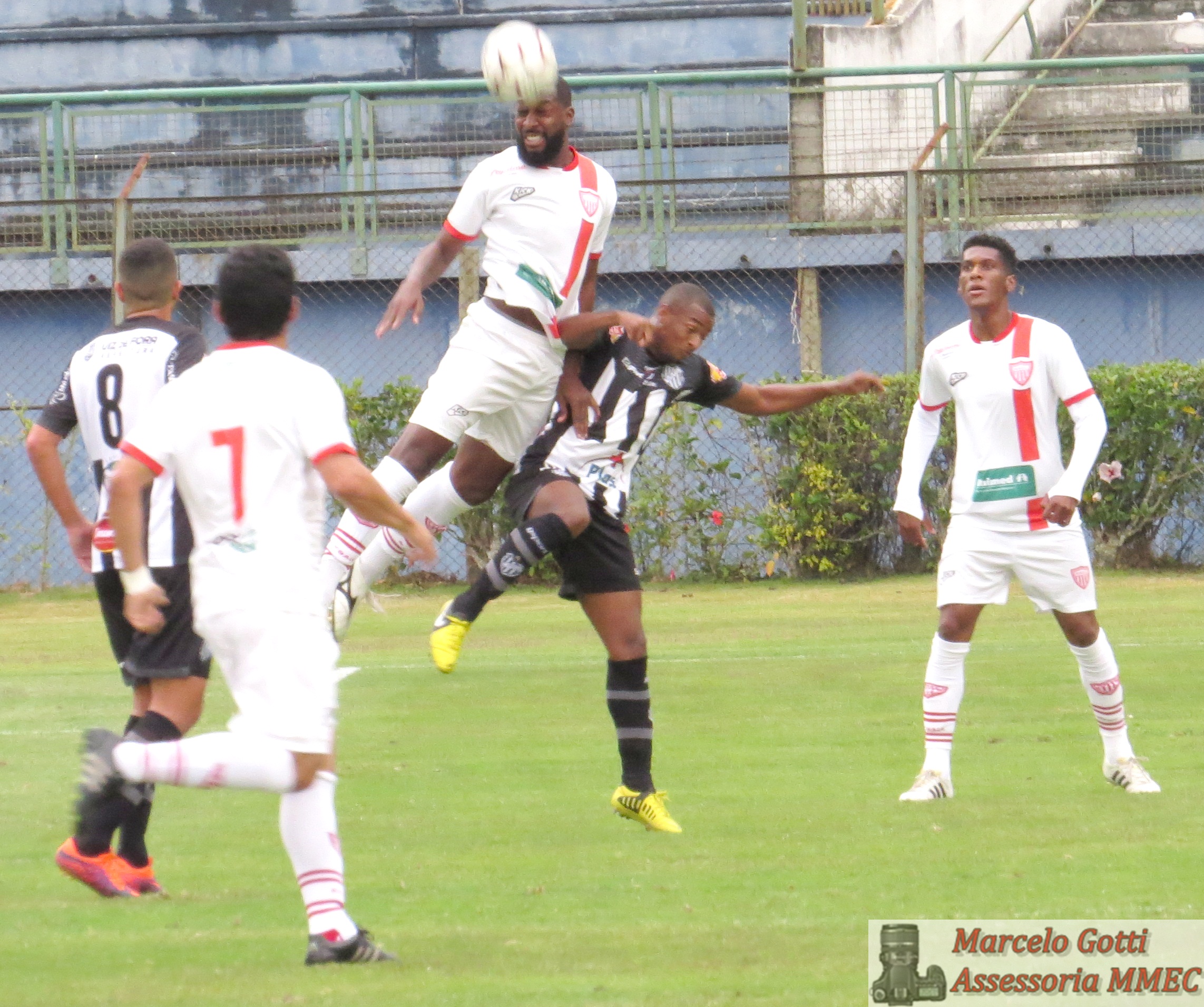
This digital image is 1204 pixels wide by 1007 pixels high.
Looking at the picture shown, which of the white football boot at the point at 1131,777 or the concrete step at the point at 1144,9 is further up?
the concrete step at the point at 1144,9

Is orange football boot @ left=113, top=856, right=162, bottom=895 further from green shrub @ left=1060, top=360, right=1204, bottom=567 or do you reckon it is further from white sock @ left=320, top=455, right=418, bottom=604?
green shrub @ left=1060, top=360, right=1204, bottom=567

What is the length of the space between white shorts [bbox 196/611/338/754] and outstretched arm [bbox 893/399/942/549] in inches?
146

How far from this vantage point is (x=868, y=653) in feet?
40.9

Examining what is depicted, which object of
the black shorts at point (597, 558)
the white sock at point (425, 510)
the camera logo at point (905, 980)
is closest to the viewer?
the camera logo at point (905, 980)

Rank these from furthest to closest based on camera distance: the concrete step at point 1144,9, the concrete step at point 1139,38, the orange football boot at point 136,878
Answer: the concrete step at point 1144,9 < the concrete step at point 1139,38 < the orange football boot at point 136,878

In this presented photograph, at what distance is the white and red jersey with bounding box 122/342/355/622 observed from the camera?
16.0 ft

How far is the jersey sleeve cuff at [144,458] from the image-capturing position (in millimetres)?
4953

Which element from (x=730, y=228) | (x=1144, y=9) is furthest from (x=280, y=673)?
(x=1144, y=9)

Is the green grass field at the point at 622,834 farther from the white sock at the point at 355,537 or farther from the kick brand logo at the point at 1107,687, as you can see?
the white sock at the point at 355,537

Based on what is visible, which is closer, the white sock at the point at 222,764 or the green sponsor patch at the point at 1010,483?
the white sock at the point at 222,764

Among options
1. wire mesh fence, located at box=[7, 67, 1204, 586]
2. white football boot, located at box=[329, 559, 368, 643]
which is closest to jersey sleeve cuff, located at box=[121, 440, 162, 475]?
white football boot, located at box=[329, 559, 368, 643]

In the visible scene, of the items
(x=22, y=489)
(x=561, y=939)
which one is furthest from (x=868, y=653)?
(x=22, y=489)

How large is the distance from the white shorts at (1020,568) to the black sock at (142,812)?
3336 millimetres

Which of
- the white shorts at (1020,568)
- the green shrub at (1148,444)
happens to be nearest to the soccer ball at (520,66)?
the white shorts at (1020,568)
